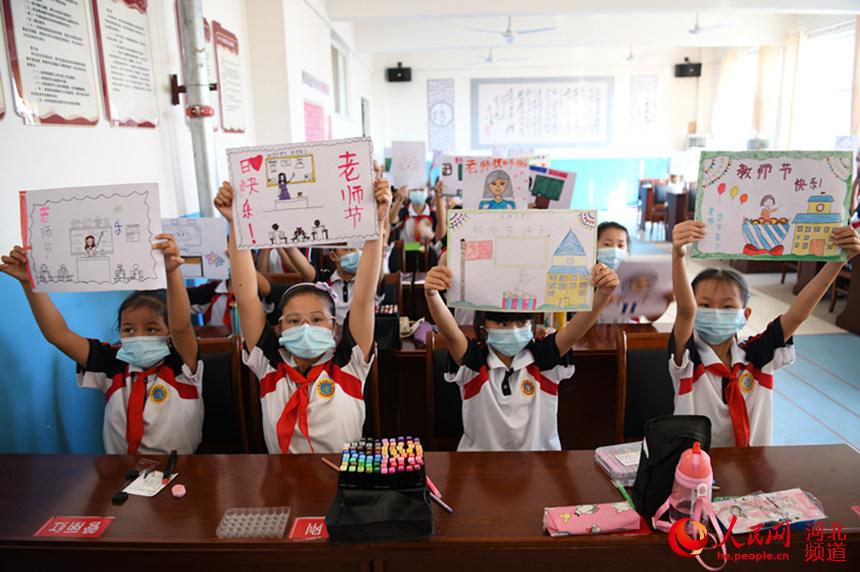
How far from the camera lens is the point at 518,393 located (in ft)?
6.05

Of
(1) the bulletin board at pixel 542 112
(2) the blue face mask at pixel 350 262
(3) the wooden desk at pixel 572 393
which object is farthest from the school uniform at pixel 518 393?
(1) the bulletin board at pixel 542 112

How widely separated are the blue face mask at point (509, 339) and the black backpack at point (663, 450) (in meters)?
0.63

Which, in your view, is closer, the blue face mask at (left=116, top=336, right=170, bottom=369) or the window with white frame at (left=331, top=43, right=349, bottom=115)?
the blue face mask at (left=116, top=336, right=170, bottom=369)

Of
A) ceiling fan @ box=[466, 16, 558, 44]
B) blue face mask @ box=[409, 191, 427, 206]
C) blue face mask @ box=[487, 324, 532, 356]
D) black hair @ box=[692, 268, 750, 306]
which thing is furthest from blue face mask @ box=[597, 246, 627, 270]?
ceiling fan @ box=[466, 16, 558, 44]

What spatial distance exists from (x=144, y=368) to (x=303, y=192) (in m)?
0.76

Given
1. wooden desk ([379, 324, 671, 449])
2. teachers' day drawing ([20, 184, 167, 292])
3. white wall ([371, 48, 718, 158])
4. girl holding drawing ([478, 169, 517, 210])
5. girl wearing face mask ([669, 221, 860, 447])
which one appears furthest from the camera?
white wall ([371, 48, 718, 158])

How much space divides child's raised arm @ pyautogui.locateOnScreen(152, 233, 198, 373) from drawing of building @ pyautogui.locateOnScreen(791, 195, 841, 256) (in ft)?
6.07

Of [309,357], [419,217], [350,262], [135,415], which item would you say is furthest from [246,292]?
[419,217]

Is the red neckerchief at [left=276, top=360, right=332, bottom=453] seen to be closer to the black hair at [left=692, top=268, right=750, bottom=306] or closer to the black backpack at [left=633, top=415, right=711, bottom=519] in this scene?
the black backpack at [left=633, top=415, right=711, bottom=519]

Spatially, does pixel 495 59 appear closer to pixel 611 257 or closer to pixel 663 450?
pixel 611 257

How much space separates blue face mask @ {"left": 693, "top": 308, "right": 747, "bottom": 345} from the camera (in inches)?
71.1

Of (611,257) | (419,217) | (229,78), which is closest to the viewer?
(611,257)

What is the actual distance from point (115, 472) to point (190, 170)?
2.43m

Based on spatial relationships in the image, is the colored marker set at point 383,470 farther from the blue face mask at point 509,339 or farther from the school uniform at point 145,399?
the school uniform at point 145,399
